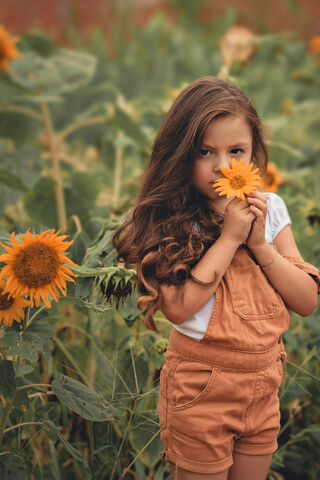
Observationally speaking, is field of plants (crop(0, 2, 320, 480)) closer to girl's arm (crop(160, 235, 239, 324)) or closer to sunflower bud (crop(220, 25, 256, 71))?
sunflower bud (crop(220, 25, 256, 71))

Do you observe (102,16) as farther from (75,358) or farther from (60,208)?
(75,358)

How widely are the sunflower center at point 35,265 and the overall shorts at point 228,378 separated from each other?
25cm

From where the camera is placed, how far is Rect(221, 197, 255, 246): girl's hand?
2.91 feet

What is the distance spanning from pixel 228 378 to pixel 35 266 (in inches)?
14.5

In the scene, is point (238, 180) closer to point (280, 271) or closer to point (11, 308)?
point (280, 271)

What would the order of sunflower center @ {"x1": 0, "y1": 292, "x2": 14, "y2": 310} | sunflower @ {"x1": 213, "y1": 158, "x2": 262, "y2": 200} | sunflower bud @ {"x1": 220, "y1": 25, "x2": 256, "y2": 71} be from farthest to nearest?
sunflower bud @ {"x1": 220, "y1": 25, "x2": 256, "y2": 71} < sunflower center @ {"x1": 0, "y1": 292, "x2": 14, "y2": 310} < sunflower @ {"x1": 213, "y1": 158, "x2": 262, "y2": 200}

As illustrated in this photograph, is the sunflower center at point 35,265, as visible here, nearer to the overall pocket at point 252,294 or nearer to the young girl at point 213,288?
the young girl at point 213,288

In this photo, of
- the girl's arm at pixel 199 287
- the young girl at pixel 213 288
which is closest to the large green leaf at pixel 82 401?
the young girl at pixel 213 288

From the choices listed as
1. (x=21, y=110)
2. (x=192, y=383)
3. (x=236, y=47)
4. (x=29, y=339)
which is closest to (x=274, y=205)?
(x=192, y=383)

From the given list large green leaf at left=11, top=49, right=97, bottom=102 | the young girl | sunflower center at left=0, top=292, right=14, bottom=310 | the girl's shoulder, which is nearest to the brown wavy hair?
the young girl

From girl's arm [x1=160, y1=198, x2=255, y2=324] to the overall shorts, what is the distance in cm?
4

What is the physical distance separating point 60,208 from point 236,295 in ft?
2.76

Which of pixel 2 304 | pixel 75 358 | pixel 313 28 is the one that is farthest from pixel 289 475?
pixel 313 28

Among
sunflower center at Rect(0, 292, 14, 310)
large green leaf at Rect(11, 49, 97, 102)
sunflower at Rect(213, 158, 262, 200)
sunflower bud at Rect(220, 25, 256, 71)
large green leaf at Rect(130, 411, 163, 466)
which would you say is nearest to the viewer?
sunflower at Rect(213, 158, 262, 200)
